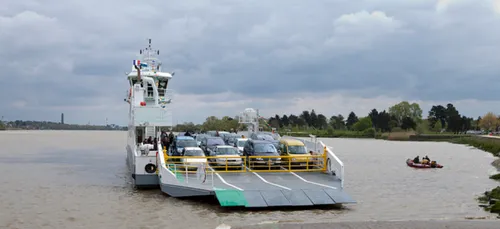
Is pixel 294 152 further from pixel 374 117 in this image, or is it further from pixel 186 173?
pixel 374 117

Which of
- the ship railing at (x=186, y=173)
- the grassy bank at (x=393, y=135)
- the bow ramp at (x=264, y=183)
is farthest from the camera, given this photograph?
the grassy bank at (x=393, y=135)

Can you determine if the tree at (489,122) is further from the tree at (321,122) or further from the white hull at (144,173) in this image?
the white hull at (144,173)

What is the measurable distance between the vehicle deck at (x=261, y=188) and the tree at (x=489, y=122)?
136 meters

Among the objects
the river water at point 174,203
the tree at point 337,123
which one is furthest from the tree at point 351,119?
the river water at point 174,203

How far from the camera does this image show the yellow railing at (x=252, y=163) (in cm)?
2055

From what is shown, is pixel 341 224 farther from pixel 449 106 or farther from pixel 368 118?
pixel 449 106

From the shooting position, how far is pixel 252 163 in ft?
74.4

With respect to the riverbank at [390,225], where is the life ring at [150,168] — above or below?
above

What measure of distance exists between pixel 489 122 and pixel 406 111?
79.1 ft

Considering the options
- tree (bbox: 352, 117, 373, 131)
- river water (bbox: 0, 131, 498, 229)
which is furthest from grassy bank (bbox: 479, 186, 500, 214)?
tree (bbox: 352, 117, 373, 131)

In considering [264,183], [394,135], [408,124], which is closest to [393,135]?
[394,135]

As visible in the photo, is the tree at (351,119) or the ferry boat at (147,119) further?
the tree at (351,119)

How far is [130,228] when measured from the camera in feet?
50.1

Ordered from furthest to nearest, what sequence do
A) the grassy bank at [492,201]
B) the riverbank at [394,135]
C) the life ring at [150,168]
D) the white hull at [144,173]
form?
the riverbank at [394,135] < the life ring at [150,168] < the white hull at [144,173] < the grassy bank at [492,201]
